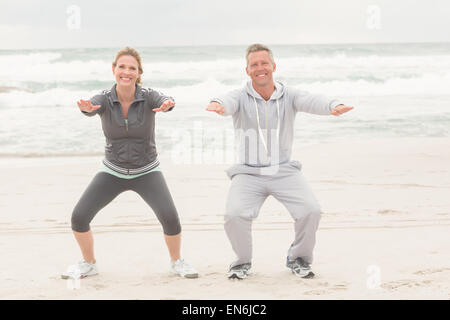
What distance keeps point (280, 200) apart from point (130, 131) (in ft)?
4.13

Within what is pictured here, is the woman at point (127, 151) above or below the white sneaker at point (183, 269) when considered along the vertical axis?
above

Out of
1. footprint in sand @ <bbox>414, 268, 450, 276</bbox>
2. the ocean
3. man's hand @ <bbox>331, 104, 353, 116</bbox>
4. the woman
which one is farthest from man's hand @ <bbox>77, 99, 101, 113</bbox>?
the ocean

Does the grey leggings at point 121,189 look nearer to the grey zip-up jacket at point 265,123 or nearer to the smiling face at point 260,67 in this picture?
the grey zip-up jacket at point 265,123

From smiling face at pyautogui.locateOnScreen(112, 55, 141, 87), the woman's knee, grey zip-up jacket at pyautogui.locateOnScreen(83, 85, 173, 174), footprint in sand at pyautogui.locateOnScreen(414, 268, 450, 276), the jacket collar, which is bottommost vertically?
footprint in sand at pyautogui.locateOnScreen(414, 268, 450, 276)

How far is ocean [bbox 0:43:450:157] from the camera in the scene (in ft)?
42.0

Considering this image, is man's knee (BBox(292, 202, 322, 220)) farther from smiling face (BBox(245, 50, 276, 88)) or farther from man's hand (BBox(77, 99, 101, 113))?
man's hand (BBox(77, 99, 101, 113))

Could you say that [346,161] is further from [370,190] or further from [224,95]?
[224,95]

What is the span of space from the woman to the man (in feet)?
1.48

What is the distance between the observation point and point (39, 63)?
3206cm

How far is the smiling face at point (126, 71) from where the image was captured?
13.8 feet

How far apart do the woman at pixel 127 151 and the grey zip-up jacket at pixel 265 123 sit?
580 mm

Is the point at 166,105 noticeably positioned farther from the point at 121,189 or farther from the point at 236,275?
the point at 236,275

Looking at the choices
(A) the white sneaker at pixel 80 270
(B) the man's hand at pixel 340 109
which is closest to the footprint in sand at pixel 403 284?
(B) the man's hand at pixel 340 109

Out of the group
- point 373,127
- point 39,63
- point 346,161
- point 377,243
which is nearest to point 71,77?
point 39,63
